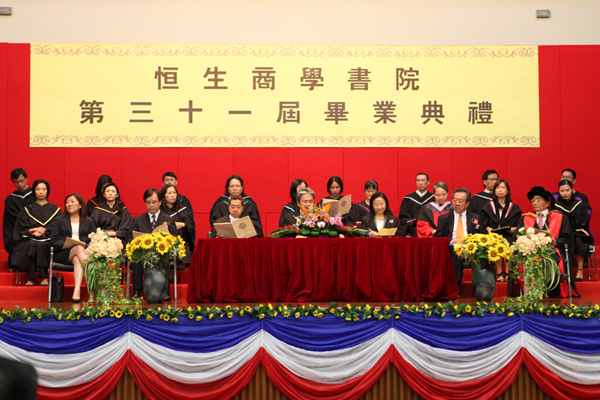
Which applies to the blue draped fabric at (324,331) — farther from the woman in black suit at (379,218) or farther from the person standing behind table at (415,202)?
the person standing behind table at (415,202)

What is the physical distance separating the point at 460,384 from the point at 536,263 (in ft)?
4.06

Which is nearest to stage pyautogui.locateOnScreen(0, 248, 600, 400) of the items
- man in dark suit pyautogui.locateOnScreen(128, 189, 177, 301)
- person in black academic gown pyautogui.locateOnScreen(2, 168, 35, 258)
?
man in dark suit pyautogui.locateOnScreen(128, 189, 177, 301)

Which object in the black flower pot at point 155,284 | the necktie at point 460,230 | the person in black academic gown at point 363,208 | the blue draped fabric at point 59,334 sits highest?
the person in black academic gown at point 363,208

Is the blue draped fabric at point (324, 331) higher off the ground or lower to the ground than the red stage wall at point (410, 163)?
lower

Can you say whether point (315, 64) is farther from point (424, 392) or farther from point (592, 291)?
point (424, 392)

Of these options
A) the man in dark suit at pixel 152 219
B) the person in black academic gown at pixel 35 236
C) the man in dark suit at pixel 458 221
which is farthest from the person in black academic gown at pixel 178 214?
the man in dark suit at pixel 458 221

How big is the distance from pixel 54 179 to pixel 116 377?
4082mm

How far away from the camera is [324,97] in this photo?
25.8 ft

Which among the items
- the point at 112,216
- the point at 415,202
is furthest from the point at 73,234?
the point at 415,202

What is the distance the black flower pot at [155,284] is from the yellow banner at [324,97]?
301cm

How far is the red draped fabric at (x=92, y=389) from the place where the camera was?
436 centimetres

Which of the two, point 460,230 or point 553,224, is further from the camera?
point 460,230

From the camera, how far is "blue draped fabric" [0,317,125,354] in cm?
441

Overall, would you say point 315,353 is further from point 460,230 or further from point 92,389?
point 460,230
